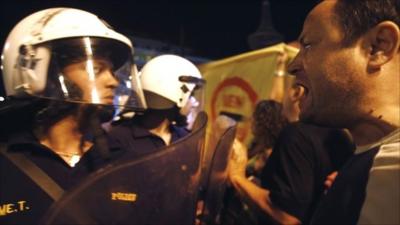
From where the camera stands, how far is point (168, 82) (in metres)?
2.84

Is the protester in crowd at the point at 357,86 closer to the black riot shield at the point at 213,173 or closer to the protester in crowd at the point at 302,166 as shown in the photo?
the black riot shield at the point at 213,173

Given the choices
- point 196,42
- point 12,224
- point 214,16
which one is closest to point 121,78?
point 12,224

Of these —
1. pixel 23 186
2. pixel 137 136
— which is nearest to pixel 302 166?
pixel 137 136

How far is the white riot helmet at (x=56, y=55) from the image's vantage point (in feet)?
5.16

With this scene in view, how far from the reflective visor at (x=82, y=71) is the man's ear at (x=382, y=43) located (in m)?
0.99

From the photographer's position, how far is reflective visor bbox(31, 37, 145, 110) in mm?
1569

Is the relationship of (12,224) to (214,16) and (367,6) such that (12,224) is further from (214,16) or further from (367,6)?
(214,16)

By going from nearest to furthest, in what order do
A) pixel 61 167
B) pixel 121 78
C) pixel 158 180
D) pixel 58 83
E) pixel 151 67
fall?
1. pixel 158 180
2. pixel 61 167
3. pixel 58 83
4. pixel 121 78
5. pixel 151 67

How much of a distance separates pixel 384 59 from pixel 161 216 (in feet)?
2.20

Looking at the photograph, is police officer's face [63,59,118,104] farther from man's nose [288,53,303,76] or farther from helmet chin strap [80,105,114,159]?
man's nose [288,53,303,76]

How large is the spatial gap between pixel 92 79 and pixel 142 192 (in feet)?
3.09

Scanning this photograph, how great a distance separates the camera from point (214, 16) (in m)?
12.1

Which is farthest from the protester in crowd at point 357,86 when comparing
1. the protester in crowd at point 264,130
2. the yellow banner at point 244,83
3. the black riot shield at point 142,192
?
the yellow banner at point 244,83

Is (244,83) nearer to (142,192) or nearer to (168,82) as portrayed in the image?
(168,82)
